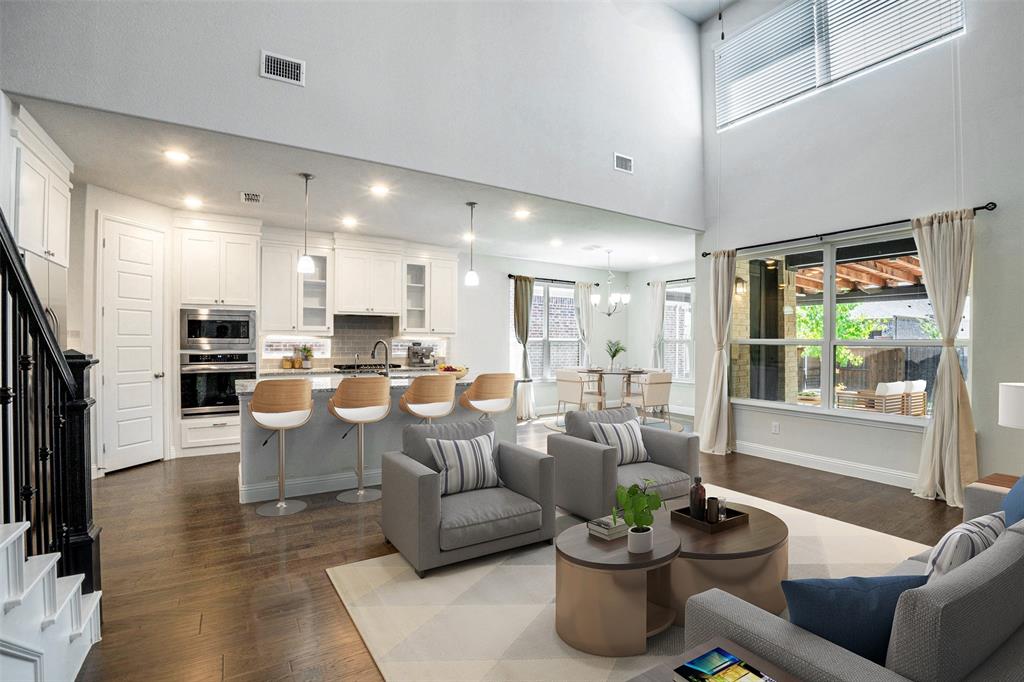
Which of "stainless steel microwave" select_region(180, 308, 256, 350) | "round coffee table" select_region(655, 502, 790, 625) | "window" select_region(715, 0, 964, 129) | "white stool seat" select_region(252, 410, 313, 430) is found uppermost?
"window" select_region(715, 0, 964, 129)

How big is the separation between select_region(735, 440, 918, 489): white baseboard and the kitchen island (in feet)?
13.3

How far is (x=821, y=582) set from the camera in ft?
4.58

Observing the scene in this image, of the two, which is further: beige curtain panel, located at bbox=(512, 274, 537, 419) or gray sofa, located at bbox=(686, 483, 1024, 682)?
beige curtain panel, located at bbox=(512, 274, 537, 419)

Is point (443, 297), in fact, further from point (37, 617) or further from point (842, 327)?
point (37, 617)

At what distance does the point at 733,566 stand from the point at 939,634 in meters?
1.33

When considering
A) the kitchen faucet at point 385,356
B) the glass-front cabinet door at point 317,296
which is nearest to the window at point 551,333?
the kitchen faucet at point 385,356

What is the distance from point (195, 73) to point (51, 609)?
3.28 meters

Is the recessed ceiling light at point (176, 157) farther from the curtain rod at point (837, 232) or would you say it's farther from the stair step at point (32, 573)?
the curtain rod at point (837, 232)

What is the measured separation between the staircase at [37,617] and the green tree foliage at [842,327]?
6292 mm

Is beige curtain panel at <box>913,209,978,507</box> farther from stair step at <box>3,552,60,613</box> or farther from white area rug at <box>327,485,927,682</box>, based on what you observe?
stair step at <box>3,552,60,613</box>

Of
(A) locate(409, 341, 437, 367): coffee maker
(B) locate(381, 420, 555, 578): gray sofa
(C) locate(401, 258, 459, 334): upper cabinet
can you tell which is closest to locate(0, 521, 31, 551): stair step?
(B) locate(381, 420, 555, 578): gray sofa

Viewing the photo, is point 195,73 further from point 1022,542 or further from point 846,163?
point 846,163

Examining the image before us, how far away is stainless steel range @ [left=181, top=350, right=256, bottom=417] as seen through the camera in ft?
19.5

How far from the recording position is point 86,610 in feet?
7.43
